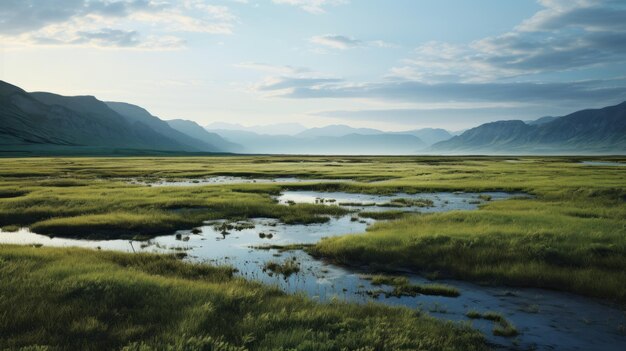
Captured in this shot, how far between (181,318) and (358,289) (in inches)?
291

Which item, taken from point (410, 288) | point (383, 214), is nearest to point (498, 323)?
point (410, 288)

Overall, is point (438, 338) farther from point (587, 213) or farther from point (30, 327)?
point (587, 213)

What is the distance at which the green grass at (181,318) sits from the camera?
9.36 metres

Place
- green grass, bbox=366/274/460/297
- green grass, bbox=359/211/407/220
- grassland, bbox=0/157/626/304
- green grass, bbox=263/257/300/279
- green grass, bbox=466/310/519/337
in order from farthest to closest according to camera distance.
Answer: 1. green grass, bbox=359/211/407/220
2. green grass, bbox=263/257/300/279
3. grassland, bbox=0/157/626/304
4. green grass, bbox=366/274/460/297
5. green grass, bbox=466/310/519/337

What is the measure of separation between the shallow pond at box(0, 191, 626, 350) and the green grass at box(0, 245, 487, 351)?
6.19 ft

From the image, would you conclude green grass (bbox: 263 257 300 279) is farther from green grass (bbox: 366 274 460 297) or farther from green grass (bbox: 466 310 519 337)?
green grass (bbox: 466 310 519 337)

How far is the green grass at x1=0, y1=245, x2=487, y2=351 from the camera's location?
9.36 metres

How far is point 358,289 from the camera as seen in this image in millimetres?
16062

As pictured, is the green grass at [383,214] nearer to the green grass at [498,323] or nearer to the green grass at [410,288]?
the green grass at [410,288]

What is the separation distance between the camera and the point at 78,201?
37.0m

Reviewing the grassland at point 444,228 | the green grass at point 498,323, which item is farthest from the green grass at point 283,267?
the green grass at point 498,323

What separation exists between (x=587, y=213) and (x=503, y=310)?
20.8 m

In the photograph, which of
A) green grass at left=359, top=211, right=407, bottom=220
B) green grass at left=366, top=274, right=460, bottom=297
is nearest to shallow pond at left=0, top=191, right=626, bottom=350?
green grass at left=366, top=274, right=460, bottom=297

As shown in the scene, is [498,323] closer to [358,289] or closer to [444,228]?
[358,289]
